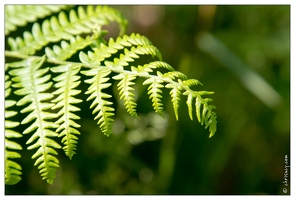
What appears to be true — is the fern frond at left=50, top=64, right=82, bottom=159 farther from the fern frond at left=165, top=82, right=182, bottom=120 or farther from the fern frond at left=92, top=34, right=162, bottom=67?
the fern frond at left=165, top=82, right=182, bottom=120

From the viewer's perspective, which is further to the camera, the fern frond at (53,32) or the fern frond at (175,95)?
the fern frond at (53,32)

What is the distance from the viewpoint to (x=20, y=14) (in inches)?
60.9

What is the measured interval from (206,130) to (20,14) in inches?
49.5

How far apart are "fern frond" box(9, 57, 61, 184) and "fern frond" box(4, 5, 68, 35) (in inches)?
10.8

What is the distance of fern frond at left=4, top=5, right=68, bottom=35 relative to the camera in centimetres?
153

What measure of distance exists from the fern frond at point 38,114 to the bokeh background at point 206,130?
939 millimetres

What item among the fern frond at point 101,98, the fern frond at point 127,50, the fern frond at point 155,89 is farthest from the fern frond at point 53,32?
the fern frond at point 155,89

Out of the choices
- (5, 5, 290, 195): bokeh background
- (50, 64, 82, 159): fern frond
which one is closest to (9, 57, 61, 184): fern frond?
(50, 64, 82, 159): fern frond

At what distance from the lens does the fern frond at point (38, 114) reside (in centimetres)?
107

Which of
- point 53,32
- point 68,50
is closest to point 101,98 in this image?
point 68,50

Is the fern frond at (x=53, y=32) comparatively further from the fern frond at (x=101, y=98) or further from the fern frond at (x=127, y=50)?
the fern frond at (x=101, y=98)

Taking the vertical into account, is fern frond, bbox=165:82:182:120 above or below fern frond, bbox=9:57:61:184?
above
